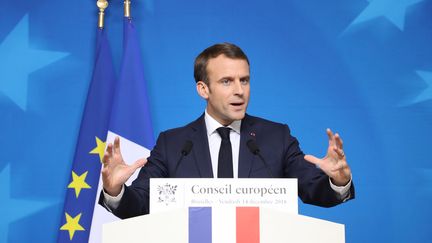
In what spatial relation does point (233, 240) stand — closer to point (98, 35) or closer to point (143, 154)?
point (143, 154)

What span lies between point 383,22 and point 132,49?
1929 mm

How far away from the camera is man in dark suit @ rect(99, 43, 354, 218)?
239 centimetres

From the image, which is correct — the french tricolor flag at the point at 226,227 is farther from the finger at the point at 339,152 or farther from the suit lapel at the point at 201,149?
the suit lapel at the point at 201,149

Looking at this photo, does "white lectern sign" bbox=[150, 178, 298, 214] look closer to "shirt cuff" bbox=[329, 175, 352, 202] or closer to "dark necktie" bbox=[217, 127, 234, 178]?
"shirt cuff" bbox=[329, 175, 352, 202]

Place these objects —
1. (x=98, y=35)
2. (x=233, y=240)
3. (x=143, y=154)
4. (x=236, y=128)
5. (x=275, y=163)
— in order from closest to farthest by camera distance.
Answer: (x=233, y=240), (x=275, y=163), (x=236, y=128), (x=143, y=154), (x=98, y=35)

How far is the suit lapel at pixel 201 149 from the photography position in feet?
8.51

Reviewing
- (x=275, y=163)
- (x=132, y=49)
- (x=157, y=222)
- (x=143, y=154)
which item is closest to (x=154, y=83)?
(x=132, y=49)

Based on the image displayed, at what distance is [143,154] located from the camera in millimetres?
4027

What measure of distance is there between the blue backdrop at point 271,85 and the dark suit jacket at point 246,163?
154 centimetres

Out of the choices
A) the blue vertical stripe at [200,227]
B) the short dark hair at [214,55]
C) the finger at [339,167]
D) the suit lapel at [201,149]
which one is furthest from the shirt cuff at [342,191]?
the short dark hair at [214,55]

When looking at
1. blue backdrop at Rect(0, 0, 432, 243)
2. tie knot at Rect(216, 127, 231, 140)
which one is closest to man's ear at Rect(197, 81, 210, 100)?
tie knot at Rect(216, 127, 231, 140)

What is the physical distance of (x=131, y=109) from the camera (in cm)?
414

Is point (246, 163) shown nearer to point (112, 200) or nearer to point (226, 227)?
point (112, 200)

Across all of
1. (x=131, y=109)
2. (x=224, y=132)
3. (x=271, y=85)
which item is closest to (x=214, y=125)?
(x=224, y=132)
